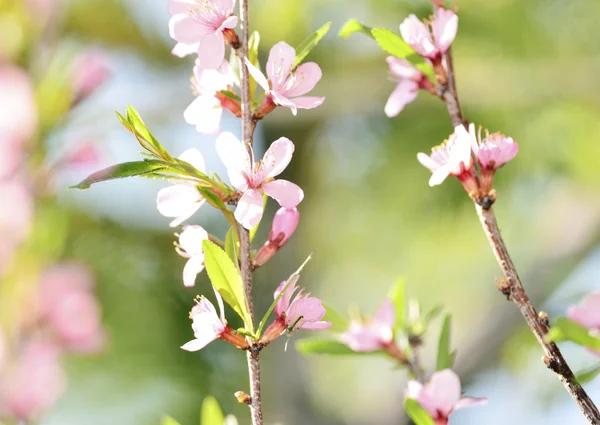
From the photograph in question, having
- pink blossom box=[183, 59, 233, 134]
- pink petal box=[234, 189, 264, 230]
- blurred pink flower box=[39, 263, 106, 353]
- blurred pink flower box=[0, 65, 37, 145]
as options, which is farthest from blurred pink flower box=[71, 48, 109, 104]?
pink petal box=[234, 189, 264, 230]

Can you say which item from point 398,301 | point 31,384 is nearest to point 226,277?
point 398,301

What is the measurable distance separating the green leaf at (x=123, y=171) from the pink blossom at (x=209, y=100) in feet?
0.26

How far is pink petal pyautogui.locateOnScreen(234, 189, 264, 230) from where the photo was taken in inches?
13.0

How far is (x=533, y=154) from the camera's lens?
242 cm

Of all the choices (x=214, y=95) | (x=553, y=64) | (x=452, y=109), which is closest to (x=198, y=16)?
(x=214, y=95)

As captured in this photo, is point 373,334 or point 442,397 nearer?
point 442,397

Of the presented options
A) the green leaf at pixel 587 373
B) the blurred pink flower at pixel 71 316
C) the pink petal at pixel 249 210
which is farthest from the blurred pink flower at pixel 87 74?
the green leaf at pixel 587 373

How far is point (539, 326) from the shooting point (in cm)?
33

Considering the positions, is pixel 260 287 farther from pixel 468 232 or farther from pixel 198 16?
pixel 198 16

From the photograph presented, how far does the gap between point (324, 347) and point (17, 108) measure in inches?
A: 30.6

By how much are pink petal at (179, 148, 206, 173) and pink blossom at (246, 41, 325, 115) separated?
54 millimetres

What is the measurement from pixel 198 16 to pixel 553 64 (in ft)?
6.34

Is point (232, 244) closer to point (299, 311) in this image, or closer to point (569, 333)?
point (299, 311)

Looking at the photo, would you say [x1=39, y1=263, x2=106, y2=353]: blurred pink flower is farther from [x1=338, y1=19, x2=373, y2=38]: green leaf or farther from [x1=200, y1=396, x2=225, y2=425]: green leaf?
[x1=338, y1=19, x2=373, y2=38]: green leaf
